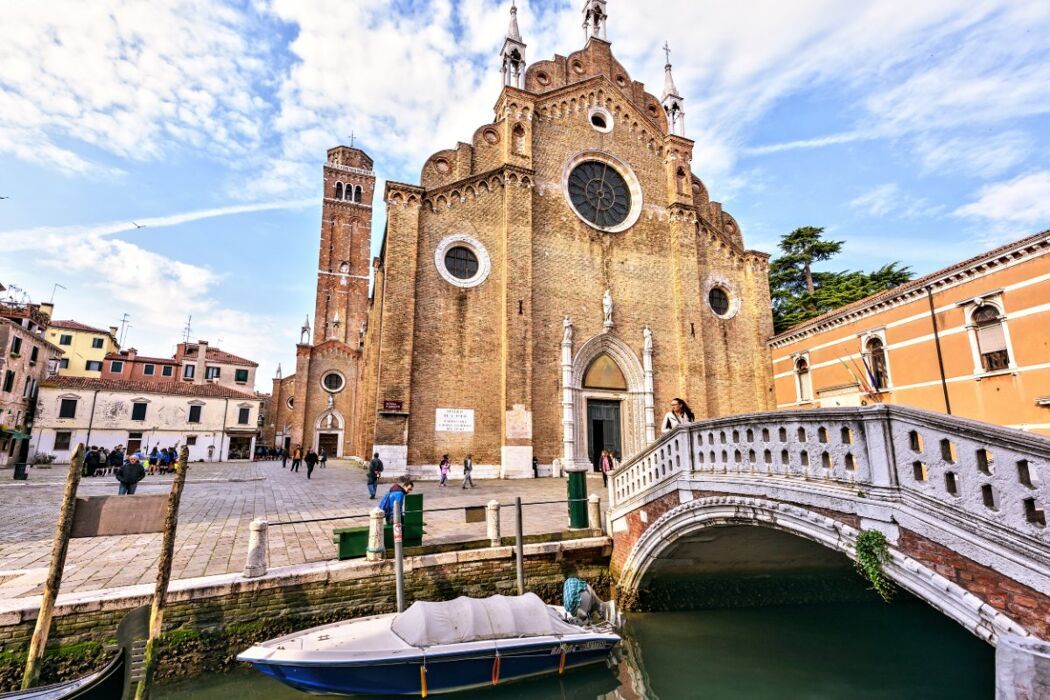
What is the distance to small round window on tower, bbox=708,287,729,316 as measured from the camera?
21469mm

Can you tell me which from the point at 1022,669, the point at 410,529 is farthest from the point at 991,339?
the point at 410,529

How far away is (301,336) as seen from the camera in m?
37.3

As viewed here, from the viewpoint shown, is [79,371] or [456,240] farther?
[79,371]

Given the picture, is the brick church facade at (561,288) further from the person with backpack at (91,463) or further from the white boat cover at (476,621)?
the person with backpack at (91,463)

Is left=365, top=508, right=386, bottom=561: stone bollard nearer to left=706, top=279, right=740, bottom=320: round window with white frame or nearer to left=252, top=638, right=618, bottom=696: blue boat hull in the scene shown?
left=252, top=638, right=618, bottom=696: blue boat hull

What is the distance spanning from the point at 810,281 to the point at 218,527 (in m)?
29.2

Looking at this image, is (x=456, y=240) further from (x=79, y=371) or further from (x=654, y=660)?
(x=79, y=371)

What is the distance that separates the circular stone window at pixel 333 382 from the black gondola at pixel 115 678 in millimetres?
30673

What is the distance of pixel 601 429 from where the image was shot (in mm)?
18766

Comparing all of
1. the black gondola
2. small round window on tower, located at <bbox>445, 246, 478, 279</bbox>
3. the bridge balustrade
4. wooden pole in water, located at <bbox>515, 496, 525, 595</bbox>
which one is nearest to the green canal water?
the black gondola

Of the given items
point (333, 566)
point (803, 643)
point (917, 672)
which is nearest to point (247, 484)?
point (333, 566)

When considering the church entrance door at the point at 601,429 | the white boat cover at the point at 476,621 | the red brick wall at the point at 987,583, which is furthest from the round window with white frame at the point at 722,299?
the red brick wall at the point at 987,583

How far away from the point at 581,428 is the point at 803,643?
11.0 metres

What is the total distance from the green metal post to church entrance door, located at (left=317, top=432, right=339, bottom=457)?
2917 cm
